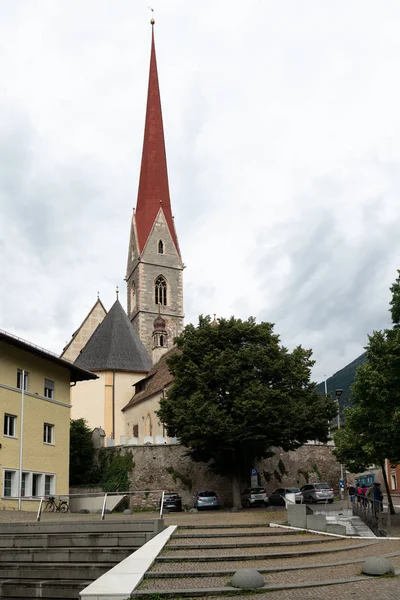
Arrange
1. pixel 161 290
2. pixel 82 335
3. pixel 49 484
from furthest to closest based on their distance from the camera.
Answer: pixel 161 290
pixel 82 335
pixel 49 484

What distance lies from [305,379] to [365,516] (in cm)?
1606

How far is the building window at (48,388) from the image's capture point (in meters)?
38.4

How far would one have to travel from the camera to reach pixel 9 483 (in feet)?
109

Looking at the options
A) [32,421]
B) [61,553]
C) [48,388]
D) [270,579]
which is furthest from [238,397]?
[270,579]

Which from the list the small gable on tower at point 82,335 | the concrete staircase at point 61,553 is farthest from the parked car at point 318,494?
the small gable on tower at point 82,335

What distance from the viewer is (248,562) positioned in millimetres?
15133

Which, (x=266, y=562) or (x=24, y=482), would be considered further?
(x=24, y=482)

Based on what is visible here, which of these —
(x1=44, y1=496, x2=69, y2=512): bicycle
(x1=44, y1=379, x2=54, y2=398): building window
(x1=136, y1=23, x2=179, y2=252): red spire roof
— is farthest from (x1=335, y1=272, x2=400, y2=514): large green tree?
(x1=136, y1=23, x2=179, y2=252): red spire roof

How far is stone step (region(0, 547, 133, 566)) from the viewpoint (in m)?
16.3

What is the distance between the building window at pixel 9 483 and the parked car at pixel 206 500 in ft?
39.9

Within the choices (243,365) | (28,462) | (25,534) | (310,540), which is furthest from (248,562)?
(243,365)

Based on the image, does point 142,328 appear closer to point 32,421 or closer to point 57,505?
point 32,421

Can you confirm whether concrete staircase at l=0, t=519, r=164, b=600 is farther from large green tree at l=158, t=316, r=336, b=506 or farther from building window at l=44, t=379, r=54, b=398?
large green tree at l=158, t=316, r=336, b=506

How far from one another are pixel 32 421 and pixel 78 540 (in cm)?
1973
